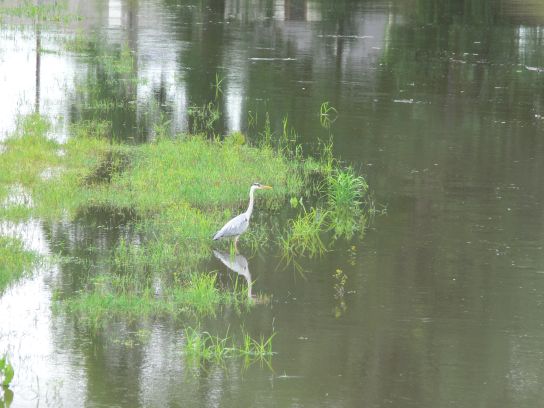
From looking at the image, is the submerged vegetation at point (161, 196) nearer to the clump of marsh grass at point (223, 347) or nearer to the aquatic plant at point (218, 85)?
the clump of marsh grass at point (223, 347)

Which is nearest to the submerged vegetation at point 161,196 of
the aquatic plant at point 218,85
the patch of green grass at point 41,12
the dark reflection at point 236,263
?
the dark reflection at point 236,263

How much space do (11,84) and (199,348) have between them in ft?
41.7

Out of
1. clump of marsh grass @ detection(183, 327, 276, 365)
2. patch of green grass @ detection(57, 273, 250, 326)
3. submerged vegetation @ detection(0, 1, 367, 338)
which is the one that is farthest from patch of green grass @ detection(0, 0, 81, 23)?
clump of marsh grass @ detection(183, 327, 276, 365)

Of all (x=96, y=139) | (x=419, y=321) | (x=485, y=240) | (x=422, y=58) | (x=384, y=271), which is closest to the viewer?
(x=419, y=321)

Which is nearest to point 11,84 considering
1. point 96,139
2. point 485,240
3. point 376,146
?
point 96,139

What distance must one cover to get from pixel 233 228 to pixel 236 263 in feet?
1.31

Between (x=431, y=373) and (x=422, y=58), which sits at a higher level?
(x=422, y=58)

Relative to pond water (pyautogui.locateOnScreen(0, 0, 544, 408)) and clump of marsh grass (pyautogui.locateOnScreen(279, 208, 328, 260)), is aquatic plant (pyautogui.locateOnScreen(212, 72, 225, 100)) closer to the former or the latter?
pond water (pyautogui.locateOnScreen(0, 0, 544, 408))

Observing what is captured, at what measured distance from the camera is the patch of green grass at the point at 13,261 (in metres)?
Result: 10.3

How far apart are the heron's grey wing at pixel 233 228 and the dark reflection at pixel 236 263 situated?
19 cm

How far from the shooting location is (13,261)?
1063 centimetres

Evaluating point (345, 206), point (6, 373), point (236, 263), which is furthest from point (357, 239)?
point (6, 373)

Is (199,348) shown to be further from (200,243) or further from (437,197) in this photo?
(437,197)

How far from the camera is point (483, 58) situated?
25.3m
